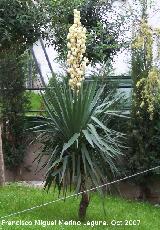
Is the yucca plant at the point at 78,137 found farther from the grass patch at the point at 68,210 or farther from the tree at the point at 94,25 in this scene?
the tree at the point at 94,25

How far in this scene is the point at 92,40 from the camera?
12602 millimetres

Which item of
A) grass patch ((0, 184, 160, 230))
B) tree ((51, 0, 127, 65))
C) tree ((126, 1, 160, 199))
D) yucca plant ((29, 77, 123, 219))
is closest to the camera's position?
yucca plant ((29, 77, 123, 219))

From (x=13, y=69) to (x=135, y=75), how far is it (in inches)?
128

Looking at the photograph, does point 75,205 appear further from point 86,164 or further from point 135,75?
point 135,75

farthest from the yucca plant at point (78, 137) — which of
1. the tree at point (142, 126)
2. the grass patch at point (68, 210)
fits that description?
the tree at point (142, 126)

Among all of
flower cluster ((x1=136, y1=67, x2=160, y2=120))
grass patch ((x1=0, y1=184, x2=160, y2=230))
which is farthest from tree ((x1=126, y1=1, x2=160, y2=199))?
grass patch ((x1=0, y1=184, x2=160, y2=230))

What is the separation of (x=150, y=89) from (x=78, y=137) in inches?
110

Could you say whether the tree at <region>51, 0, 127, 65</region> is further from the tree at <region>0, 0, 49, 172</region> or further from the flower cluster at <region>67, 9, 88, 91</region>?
the flower cluster at <region>67, 9, 88, 91</region>

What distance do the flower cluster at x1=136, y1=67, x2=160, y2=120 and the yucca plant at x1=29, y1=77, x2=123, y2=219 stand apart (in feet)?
5.90

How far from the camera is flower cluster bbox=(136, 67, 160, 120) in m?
8.61

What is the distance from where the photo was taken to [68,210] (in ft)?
25.3

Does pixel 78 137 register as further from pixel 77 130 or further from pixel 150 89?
pixel 150 89

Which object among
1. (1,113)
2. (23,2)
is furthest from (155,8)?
(1,113)

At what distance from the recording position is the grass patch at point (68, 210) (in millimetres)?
6968
